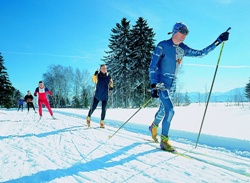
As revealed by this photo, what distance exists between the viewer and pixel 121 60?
3028 centimetres

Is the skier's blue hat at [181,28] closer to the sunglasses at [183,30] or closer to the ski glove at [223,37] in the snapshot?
the sunglasses at [183,30]

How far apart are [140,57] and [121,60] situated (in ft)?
8.96

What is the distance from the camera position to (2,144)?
448cm

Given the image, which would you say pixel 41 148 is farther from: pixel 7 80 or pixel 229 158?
pixel 7 80

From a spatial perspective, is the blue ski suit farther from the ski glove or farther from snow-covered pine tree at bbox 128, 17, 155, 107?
snow-covered pine tree at bbox 128, 17, 155, 107

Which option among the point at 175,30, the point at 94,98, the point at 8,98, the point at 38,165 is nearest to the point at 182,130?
the point at 175,30

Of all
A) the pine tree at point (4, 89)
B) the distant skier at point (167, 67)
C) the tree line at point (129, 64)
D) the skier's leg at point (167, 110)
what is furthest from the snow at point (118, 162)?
the pine tree at point (4, 89)

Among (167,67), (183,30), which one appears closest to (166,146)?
(167,67)

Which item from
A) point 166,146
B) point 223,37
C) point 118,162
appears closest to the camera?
point 118,162

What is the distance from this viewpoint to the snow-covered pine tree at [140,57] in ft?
95.8

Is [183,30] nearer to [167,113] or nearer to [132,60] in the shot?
[167,113]

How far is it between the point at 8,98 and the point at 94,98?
3210 cm

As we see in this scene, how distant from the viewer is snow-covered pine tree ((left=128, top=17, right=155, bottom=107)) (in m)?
29.2

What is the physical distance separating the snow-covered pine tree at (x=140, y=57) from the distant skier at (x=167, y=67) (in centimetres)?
2431
